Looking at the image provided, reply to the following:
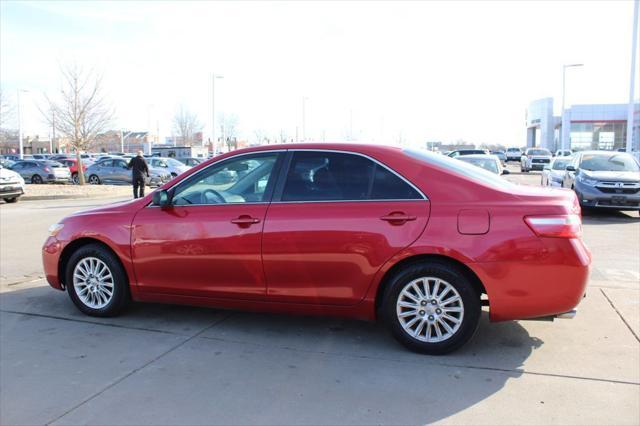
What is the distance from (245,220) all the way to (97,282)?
1787 millimetres

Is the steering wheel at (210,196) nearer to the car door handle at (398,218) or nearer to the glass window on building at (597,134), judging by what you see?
the car door handle at (398,218)

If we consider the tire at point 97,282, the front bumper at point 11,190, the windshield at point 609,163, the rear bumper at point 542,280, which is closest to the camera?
the rear bumper at point 542,280

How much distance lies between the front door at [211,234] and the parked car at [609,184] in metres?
10.5

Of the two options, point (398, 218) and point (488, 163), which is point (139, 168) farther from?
point (398, 218)

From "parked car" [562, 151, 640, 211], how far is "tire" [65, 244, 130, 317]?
11320 millimetres

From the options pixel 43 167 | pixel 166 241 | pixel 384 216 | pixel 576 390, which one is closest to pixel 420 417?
pixel 576 390

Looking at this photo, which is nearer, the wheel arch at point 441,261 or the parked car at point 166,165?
the wheel arch at point 441,261

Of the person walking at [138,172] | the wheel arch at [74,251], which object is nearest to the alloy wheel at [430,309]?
the wheel arch at [74,251]

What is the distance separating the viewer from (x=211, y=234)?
15.6 feet

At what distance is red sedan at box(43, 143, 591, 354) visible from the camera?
4.10 metres

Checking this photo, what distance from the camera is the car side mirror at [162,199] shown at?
4.95 m

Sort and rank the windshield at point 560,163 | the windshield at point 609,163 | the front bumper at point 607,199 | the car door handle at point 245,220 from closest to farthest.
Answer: the car door handle at point 245,220 → the front bumper at point 607,199 → the windshield at point 609,163 → the windshield at point 560,163

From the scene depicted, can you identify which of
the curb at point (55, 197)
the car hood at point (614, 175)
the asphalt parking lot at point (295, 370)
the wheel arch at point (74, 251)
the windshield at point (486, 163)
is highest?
the windshield at point (486, 163)

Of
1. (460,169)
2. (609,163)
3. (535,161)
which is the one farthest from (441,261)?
(535,161)
